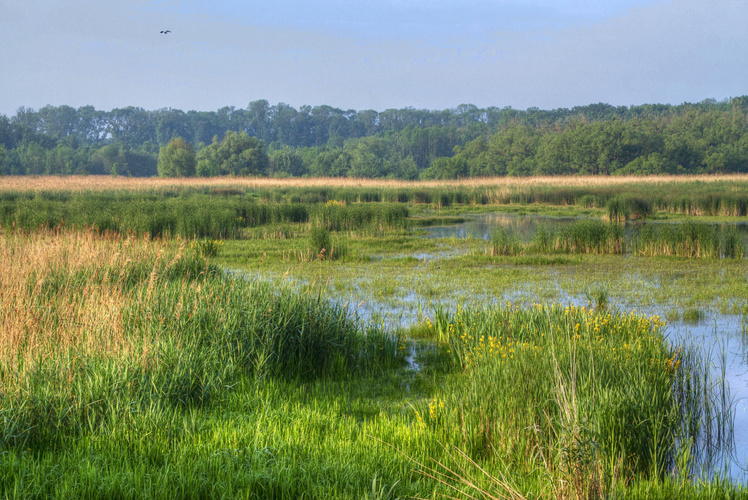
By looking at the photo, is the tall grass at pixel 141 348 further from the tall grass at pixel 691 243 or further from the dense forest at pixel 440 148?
the dense forest at pixel 440 148

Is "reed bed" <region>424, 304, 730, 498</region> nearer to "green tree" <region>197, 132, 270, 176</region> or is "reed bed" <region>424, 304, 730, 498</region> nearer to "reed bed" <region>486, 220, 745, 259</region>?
"reed bed" <region>486, 220, 745, 259</region>

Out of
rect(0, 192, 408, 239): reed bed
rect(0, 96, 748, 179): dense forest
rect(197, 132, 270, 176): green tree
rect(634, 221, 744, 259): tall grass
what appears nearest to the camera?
rect(634, 221, 744, 259): tall grass

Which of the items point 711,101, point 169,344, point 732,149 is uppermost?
point 711,101

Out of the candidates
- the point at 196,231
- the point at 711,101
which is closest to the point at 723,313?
the point at 196,231

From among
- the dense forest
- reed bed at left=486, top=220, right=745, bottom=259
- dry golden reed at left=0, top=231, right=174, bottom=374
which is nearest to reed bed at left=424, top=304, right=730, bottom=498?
dry golden reed at left=0, top=231, right=174, bottom=374

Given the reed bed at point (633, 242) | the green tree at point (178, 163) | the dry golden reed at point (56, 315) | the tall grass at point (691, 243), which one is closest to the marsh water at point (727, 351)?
the dry golden reed at point (56, 315)

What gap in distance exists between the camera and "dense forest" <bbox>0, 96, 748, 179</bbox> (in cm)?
6681

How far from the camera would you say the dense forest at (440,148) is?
66.8 meters

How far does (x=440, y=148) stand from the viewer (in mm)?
105188

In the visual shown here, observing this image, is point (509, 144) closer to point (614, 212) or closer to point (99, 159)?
point (614, 212)

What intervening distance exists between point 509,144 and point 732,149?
2649 cm

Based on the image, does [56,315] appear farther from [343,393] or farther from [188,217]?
[188,217]

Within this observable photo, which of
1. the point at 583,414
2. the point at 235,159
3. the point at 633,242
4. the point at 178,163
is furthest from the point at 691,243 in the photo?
the point at 178,163

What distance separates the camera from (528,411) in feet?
15.4
